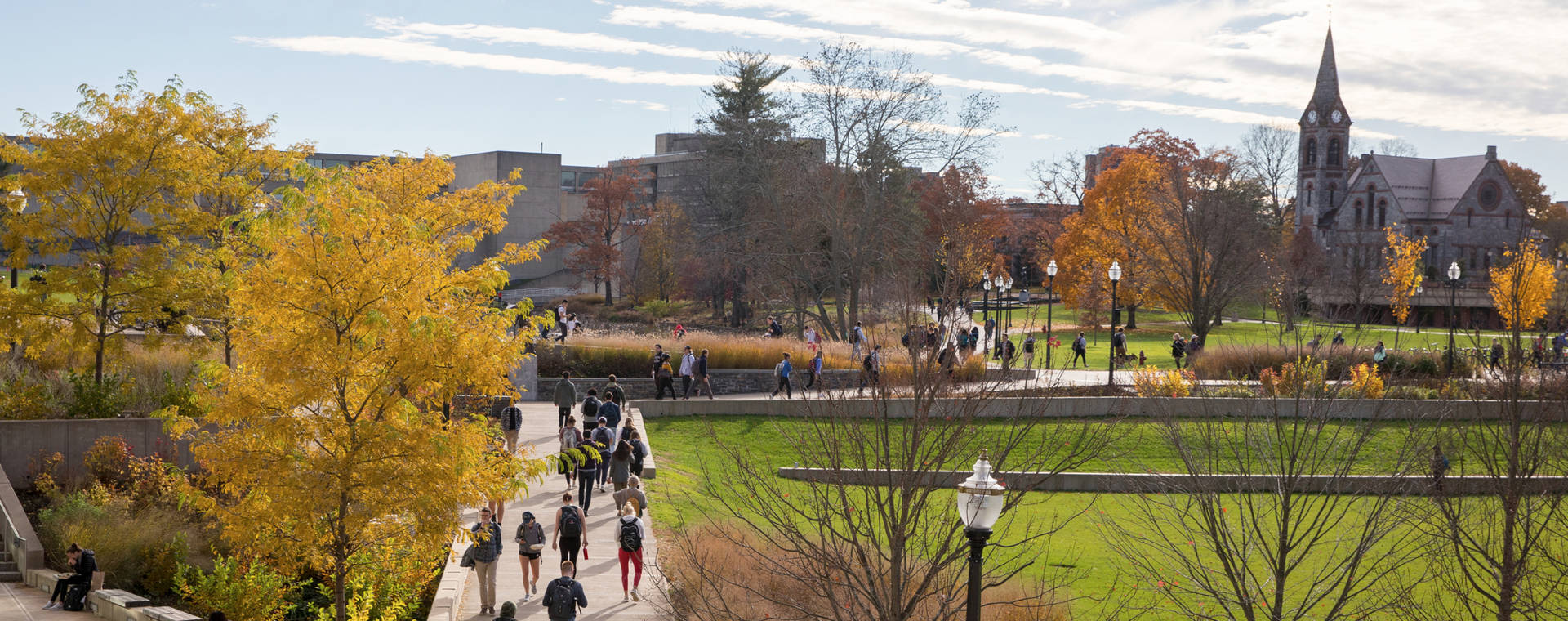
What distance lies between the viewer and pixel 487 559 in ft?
40.0

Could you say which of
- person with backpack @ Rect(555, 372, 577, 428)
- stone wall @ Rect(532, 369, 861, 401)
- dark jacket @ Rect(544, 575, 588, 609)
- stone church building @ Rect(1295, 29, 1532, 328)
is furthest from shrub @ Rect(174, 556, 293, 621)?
stone church building @ Rect(1295, 29, 1532, 328)

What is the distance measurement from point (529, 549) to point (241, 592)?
3.38 meters

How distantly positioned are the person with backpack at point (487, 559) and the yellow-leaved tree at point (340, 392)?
0.39 meters

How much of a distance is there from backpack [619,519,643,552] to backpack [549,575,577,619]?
1.79 metres

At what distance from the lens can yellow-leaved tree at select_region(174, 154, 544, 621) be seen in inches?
438

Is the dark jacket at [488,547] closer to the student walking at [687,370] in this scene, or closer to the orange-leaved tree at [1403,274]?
the student walking at [687,370]

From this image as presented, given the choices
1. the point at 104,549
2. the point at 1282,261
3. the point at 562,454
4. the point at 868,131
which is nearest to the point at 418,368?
the point at 562,454

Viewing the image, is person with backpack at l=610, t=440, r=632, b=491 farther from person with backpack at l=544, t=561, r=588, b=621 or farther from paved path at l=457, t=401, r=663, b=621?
person with backpack at l=544, t=561, r=588, b=621

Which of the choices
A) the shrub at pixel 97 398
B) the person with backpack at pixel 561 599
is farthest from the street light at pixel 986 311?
the shrub at pixel 97 398

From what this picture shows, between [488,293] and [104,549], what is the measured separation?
667 cm

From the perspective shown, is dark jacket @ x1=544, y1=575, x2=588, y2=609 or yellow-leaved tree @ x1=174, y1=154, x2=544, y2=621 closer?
dark jacket @ x1=544, y1=575, x2=588, y2=609

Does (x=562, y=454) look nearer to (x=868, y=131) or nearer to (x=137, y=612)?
(x=137, y=612)

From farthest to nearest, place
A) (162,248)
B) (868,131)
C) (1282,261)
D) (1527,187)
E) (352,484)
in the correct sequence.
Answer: (1527,187) < (1282,261) < (868,131) < (162,248) < (352,484)

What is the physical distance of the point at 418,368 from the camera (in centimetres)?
1151
